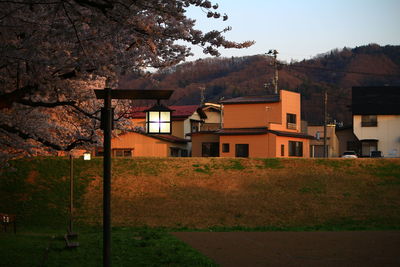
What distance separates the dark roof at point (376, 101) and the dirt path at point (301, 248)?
33812 millimetres

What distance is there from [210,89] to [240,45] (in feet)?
435

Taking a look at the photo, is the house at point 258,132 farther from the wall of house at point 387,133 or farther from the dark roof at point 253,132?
the wall of house at point 387,133

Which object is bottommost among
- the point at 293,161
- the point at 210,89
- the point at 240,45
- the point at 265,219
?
the point at 265,219

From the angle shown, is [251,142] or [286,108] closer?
[251,142]

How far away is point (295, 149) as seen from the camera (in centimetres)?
4778

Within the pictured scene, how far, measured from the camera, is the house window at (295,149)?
47312 mm

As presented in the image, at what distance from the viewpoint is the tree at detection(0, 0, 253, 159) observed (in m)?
8.66

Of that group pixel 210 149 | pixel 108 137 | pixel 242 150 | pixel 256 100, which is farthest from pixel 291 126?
pixel 108 137

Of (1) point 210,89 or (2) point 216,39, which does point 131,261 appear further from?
(1) point 210,89

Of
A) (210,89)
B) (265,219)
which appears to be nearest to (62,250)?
(265,219)

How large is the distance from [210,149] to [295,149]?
7.57m

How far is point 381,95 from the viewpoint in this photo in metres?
55.8

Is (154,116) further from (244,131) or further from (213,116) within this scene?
(213,116)

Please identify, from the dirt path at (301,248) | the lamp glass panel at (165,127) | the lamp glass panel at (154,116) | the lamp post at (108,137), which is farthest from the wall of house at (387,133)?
the lamp post at (108,137)
